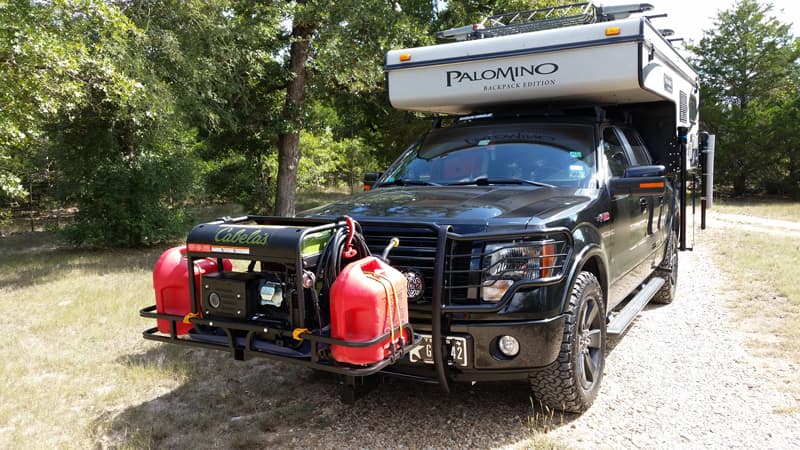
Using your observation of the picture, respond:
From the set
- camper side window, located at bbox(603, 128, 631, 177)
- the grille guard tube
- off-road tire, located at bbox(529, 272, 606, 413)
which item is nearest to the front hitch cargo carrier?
the grille guard tube

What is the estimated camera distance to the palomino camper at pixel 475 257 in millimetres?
3035

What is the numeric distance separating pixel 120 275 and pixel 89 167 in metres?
3.90

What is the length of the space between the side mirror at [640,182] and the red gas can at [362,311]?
2140mm

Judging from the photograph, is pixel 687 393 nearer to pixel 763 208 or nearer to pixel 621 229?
pixel 621 229

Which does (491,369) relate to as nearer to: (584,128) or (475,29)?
(584,128)

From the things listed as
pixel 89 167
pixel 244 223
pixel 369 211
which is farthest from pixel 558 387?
pixel 89 167

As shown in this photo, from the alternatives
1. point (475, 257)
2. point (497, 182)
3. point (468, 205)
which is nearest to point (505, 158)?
point (497, 182)

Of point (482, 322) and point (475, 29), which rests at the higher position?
point (475, 29)

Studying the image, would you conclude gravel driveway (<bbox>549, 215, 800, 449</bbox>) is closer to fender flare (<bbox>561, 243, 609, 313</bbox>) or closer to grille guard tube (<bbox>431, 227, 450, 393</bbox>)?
fender flare (<bbox>561, 243, 609, 313</bbox>)

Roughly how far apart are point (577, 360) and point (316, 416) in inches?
68.4

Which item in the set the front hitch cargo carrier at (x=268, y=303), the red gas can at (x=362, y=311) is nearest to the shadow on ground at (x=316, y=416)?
the front hitch cargo carrier at (x=268, y=303)

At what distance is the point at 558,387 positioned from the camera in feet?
11.4

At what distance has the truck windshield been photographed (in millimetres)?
4488

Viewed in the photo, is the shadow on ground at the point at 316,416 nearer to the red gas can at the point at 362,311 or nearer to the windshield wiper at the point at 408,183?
the red gas can at the point at 362,311
